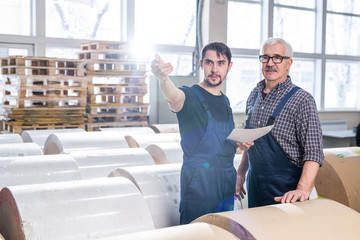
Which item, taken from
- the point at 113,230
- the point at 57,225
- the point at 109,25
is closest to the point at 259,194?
the point at 113,230

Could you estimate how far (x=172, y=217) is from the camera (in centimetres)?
297

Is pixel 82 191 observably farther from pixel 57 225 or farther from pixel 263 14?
pixel 263 14

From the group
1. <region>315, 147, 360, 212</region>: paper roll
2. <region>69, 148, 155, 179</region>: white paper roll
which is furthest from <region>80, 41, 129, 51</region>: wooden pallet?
<region>315, 147, 360, 212</region>: paper roll

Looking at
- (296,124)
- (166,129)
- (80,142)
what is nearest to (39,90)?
(166,129)

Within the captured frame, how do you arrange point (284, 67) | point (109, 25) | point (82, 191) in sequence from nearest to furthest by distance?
point (82, 191) → point (284, 67) → point (109, 25)

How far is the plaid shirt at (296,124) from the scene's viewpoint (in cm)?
255

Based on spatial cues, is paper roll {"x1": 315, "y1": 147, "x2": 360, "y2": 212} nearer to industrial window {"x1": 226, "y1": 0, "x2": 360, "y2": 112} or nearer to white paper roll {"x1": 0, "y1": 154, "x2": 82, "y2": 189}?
white paper roll {"x1": 0, "y1": 154, "x2": 82, "y2": 189}

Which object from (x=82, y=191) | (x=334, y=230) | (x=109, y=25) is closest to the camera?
(x=334, y=230)

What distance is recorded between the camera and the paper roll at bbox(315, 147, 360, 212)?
141 inches

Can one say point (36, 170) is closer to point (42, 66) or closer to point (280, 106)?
point (280, 106)

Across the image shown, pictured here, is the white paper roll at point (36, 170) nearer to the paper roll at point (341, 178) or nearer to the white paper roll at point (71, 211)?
the white paper roll at point (71, 211)

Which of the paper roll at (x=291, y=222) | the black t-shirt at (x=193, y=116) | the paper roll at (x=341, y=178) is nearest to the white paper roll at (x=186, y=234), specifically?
the paper roll at (x=291, y=222)

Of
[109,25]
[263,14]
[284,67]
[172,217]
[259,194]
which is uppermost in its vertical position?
[263,14]

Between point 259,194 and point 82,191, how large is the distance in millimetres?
1150
